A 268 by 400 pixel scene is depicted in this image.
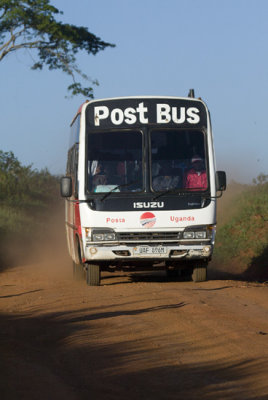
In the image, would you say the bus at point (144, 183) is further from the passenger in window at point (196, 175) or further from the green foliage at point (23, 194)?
the green foliage at point (23, 194)

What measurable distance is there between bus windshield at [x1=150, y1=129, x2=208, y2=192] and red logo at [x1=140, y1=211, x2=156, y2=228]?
1.47 feet

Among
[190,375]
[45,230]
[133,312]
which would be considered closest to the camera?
[190,375]

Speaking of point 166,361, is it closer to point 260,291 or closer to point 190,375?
point 190,375

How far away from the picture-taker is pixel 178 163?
12867mm

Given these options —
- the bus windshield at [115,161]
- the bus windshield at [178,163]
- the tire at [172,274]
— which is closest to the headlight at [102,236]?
the bus windshield at [115,161]

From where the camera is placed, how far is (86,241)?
12828 millimetres

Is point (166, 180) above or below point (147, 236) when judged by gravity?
above

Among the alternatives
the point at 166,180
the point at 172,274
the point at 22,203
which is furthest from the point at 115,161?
the point at 22,203

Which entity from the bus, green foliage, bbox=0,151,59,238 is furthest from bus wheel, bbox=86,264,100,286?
green foliage, bbox=0,151,59,238

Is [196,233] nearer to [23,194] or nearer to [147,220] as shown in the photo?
[147,220]

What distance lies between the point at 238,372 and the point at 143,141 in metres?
7.26

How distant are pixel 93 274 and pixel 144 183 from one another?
194cm

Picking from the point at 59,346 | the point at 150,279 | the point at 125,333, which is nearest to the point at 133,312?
the point at 125,333

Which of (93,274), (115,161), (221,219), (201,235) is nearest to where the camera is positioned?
(115,161)
